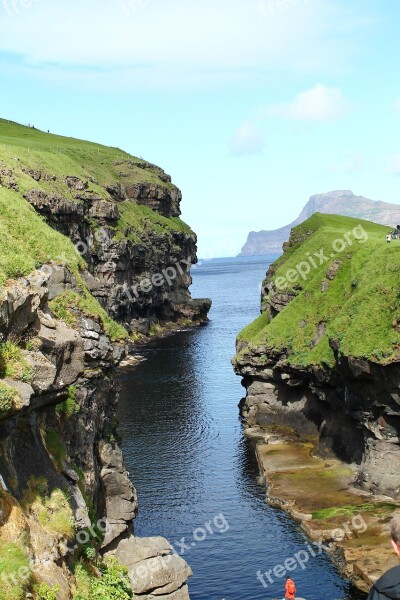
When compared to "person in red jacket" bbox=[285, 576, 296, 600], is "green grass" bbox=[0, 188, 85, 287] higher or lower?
higher

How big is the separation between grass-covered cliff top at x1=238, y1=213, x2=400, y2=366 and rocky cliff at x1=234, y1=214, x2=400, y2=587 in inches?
5.9

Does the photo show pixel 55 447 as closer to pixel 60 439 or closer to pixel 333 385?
pixel 60 439

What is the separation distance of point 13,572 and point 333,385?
60.3 metres

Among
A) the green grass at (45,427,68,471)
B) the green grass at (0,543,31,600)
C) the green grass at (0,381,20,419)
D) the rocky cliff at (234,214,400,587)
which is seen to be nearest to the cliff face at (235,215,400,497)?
the rocky cliff at (234,214,400,587)

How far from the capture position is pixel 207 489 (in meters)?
73.7

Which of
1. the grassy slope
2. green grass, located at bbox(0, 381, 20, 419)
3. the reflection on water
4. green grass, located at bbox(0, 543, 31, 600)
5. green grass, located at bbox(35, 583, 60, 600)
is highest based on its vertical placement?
the grassy slope

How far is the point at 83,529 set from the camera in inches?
1374

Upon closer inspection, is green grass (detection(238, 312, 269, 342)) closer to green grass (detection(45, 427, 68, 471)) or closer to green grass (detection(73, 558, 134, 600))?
green grass (detection(45, 427, 68, 471))

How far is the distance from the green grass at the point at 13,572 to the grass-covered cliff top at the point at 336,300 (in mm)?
48742

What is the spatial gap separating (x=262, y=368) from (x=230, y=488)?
912 inches

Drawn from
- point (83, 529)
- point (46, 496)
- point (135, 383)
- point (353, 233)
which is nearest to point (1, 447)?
point (46, 496)

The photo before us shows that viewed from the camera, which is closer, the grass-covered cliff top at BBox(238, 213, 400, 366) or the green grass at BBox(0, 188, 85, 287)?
the green grass at BBox(0, 188, 85, 287)

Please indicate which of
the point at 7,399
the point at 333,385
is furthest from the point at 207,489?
the point at 7,399

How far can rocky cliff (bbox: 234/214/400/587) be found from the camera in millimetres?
66688
